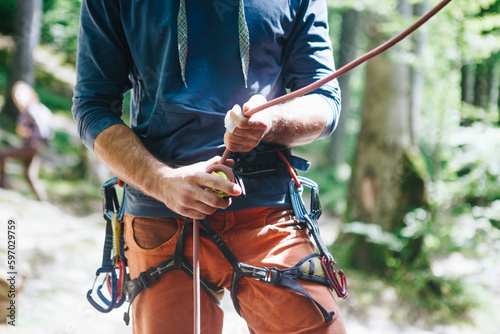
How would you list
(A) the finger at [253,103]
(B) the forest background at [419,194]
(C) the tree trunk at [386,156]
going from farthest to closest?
1. (C) the tree trunk at [386,156]
2. (B) the forest background at [419,194]
3. (A) the finger at [253,103]

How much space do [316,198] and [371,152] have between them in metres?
4.41

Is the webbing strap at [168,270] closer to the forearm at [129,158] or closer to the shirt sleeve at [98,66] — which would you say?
the forearm at [129,158]

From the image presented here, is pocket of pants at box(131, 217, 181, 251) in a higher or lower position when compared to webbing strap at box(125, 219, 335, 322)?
higher

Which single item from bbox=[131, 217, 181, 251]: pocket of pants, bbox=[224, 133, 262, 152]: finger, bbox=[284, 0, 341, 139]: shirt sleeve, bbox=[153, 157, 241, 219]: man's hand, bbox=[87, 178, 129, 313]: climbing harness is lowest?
bbox=[87, 178, 129, 313]: climbing harness

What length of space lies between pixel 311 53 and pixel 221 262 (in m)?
0.79

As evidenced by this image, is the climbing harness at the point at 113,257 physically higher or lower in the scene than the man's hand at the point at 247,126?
lower

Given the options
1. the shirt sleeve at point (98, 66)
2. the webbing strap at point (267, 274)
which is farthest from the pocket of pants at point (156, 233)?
the shirt sleeve at point (98, 66)

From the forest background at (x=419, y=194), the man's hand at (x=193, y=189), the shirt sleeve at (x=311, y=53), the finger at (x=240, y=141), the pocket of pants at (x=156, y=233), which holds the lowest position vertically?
the forest background at (x=419, y=194)

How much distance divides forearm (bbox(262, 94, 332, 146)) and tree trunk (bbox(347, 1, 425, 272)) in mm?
4369

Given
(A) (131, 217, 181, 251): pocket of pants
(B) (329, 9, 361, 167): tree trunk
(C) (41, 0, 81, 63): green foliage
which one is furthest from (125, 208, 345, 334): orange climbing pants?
(B) (329, 9, 361, 167): tree trunk

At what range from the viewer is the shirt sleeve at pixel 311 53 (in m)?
1.51

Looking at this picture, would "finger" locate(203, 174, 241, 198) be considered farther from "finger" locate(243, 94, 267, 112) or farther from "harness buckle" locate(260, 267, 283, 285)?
"harness buckle" locate(260, 267, 283, 285)

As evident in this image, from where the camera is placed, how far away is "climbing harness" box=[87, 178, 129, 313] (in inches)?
63.8

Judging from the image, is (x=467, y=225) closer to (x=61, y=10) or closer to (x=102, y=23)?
(x=102, y=23)
